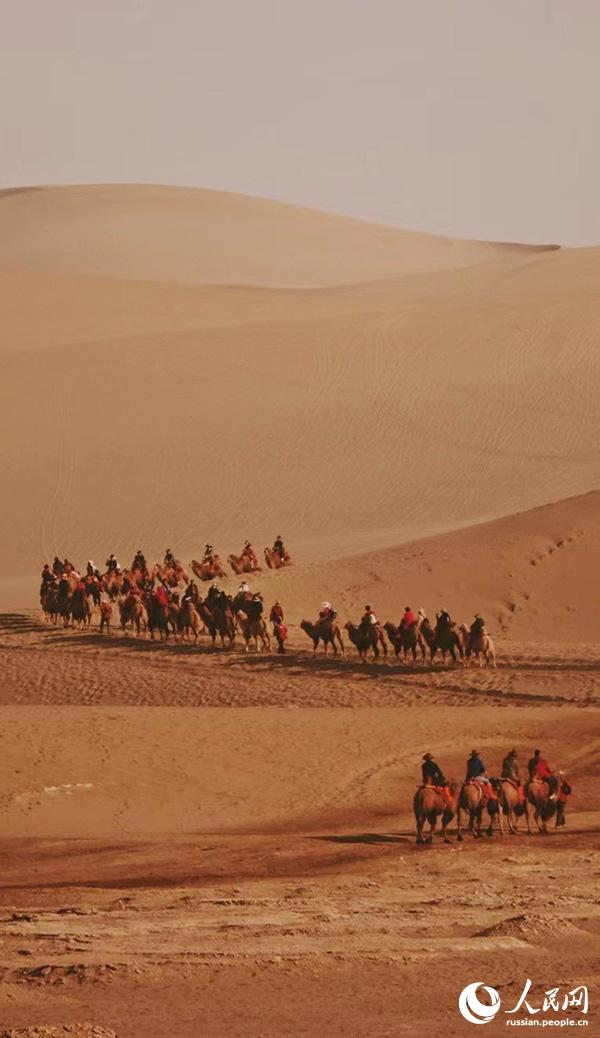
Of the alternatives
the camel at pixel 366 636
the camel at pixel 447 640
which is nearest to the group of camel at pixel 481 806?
the camel at pixel 447 640

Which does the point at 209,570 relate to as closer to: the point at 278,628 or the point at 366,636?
the point at 278,628

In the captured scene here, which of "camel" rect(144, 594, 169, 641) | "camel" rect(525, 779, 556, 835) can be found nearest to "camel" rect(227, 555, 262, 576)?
"camel" rect(144, 594, 169, 641)

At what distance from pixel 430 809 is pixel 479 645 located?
10.1m

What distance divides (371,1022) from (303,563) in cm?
2843

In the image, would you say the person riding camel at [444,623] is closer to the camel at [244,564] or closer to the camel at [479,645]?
the camel at [479,645]

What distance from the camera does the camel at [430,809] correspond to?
19.8 m

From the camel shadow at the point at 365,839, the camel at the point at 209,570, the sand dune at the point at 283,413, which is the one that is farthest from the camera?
the sand dune at the point at 283,413

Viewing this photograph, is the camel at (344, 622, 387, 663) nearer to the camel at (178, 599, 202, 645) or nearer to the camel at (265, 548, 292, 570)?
the camel at (178, 599, 202, 645)

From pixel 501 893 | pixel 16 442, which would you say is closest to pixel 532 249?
pixel 16 442

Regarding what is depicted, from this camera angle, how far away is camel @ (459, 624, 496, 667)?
29.8 m

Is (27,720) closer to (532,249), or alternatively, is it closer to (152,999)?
(152,999)

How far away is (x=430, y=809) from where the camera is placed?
19891mm

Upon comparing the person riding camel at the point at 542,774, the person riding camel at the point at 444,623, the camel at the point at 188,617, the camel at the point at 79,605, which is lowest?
the person riding camel at the point at 542,774

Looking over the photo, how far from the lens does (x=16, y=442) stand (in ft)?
185
